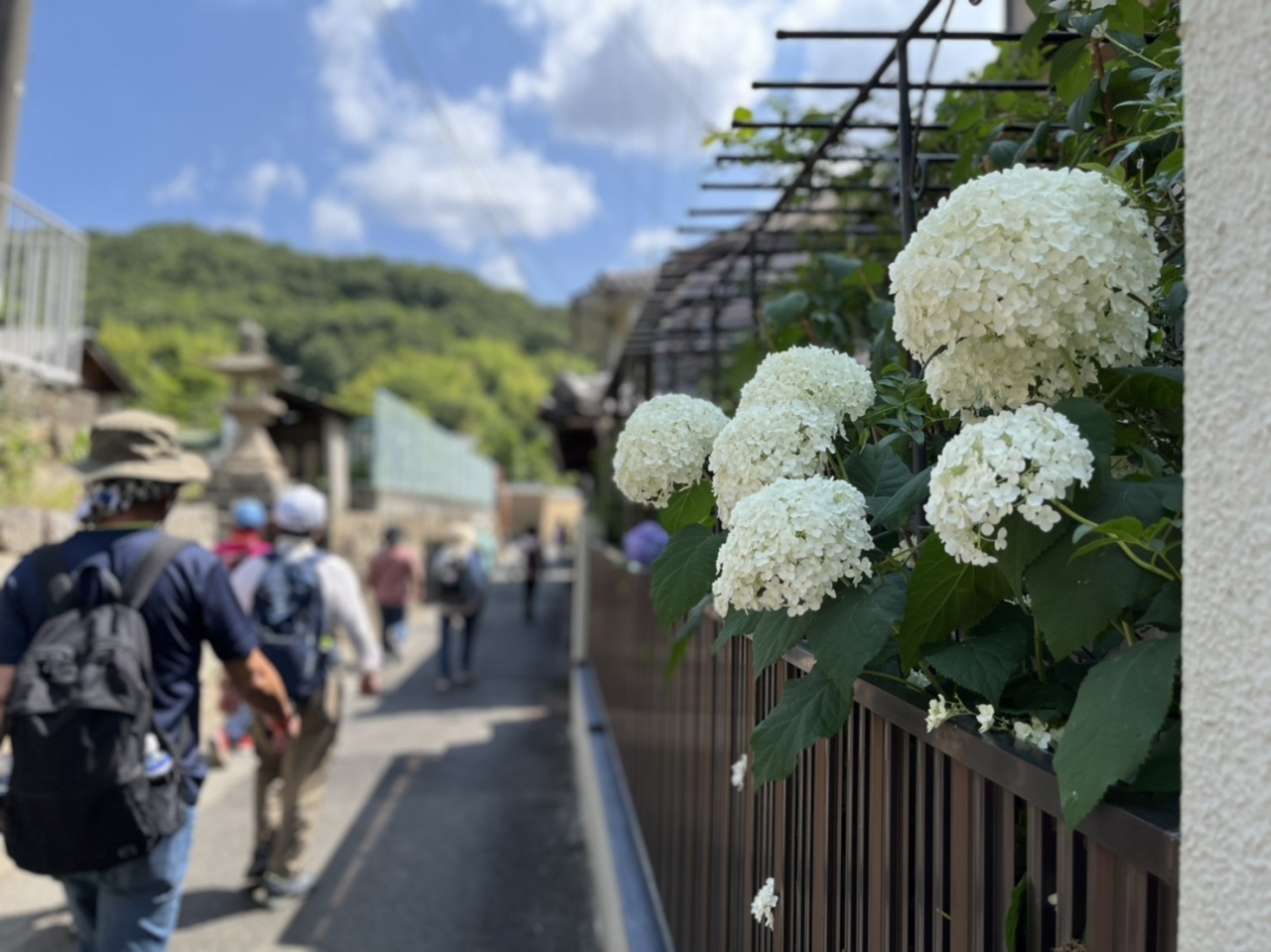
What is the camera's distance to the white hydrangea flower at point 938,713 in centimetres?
112

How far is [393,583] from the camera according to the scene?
11328mm

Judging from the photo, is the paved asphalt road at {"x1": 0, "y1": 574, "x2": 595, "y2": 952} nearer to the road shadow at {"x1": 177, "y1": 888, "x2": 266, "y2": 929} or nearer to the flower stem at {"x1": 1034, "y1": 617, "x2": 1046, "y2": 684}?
the road shadow at {"x1": 177, "y1": 888, "x2": 266, "y2": 929}

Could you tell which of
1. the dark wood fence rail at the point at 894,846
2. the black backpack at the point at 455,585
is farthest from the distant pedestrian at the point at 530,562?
the dark wood fence rail at the point at 894,846

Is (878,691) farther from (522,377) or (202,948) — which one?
(522,377)

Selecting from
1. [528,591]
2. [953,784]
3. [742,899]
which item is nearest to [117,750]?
[742,899]

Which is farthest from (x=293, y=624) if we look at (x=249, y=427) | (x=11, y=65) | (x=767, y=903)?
(x=249, y=427)

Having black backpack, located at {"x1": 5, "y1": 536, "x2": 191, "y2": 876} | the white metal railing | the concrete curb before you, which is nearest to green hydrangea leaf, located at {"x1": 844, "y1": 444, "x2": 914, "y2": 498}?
black backpack, located at {"x1": 5, "y1": 536, "x2": 191, "y2": 876}

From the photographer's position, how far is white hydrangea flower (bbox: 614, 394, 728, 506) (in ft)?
5.24

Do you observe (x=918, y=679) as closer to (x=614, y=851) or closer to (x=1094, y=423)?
(x=1094, y=423)

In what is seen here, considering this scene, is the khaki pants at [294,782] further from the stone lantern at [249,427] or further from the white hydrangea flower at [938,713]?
the stone lantern at [249,427]

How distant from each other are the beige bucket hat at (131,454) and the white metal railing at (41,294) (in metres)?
5.31

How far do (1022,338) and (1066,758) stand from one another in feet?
1.33

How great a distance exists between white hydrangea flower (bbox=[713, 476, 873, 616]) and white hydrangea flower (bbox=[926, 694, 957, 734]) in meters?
0.16

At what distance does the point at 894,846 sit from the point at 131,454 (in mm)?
2563
